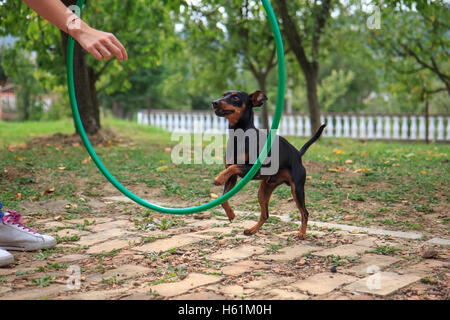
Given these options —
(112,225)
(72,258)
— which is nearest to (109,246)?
(72,258)

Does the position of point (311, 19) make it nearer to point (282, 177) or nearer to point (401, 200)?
point (401, 200)

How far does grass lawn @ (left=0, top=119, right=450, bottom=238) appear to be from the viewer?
488cm

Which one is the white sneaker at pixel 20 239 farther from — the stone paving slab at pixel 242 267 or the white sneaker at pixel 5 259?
the stone paving slab at pixel 242 267

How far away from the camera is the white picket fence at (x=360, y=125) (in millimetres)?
17406

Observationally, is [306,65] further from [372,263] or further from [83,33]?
[83,33]

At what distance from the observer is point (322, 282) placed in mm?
2881

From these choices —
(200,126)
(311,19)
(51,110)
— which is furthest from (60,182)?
(51,110)

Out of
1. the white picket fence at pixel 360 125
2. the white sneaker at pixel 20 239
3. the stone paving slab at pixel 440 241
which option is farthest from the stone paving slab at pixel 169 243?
the white picket fence at pixel 360 125

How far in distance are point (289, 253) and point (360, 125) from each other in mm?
15910

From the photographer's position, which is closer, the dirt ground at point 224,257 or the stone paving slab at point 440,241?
the dirt ground at point 224,257

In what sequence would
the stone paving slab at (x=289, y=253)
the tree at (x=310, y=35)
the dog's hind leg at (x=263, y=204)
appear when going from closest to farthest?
the stone paving slab at (x=289, y=253), the dog's hind leg at (x=263, y=204), the tree at (x=310, y=35)

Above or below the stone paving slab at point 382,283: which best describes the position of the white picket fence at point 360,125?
above

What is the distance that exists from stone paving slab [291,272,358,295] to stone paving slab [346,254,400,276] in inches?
6.1
